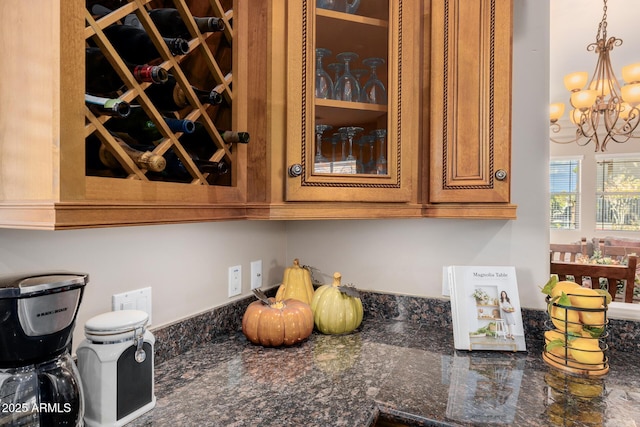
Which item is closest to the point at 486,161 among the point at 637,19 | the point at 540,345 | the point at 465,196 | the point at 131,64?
the point at 465,196

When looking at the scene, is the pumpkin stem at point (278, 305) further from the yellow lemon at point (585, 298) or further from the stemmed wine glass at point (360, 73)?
the yellow lemon at point (585, 298)

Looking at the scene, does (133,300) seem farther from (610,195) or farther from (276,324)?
(610,195)

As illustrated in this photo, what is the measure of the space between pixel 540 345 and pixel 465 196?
546 mm

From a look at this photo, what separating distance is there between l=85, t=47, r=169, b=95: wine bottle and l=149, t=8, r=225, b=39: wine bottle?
157 mm

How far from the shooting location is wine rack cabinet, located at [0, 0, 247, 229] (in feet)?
2.03

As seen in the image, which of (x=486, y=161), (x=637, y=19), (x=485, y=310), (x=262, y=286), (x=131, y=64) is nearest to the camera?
(x=131, y=64)

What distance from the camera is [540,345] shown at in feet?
4.11

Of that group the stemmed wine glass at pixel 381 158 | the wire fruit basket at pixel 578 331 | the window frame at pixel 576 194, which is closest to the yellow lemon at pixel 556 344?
the wire fruit basket at pixel 578 331

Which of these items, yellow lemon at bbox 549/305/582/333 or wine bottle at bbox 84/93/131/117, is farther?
yellow lemon at bbox 549/305/582/333

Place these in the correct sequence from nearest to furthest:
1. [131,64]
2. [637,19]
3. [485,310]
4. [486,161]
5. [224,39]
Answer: [131,64]
[224,39]
[486,161]
[485,310]
[637,19]

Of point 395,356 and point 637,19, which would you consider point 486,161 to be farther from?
point 637,19

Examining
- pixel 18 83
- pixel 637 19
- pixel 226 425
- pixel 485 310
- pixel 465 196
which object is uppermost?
pixel 637 19

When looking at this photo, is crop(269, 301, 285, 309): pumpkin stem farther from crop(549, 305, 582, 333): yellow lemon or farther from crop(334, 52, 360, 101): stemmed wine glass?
crop(549, 305, 582, 333): yellow lemon

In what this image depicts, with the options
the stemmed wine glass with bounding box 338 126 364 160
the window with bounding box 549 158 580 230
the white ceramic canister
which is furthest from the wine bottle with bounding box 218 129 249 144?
the window with bounding box 549 158 580 230
